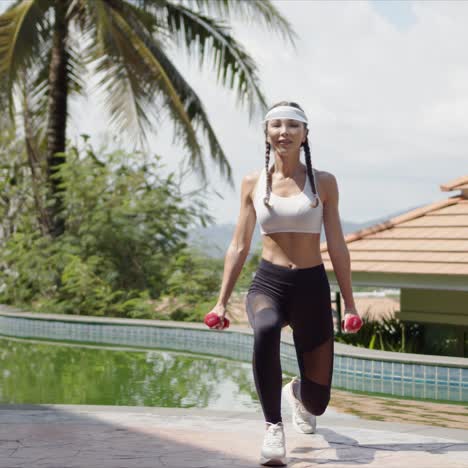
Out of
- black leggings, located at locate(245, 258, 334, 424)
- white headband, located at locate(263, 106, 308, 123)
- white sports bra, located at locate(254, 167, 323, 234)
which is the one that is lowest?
black leggings, located at locate(245, 258, 334, 424)

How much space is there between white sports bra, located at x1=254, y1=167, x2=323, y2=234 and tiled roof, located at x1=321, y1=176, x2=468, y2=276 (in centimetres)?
622

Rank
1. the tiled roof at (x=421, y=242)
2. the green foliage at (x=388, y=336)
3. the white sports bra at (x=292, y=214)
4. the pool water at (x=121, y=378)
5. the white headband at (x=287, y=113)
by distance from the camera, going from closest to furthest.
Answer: the white sports bra at (x=292, y=214)
the white headband at (x=287, y=113)
the pool water at (x=121, y=378)
the tiled roof at (x=421, y=242)
the green foliage at (x=388, y=336)

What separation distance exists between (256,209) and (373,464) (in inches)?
60.6

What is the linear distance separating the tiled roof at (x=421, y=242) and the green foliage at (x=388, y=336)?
957 mm

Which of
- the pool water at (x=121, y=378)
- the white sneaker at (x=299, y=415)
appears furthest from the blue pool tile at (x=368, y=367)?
the white sneaker at (x=299, y=415)

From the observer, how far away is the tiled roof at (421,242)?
38.1 feet

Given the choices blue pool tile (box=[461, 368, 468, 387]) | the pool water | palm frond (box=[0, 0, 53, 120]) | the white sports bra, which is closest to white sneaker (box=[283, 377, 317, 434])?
the white sports bra

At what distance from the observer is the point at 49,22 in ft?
60.9

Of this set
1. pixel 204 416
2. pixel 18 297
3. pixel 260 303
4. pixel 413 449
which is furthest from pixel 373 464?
pixel 18 297

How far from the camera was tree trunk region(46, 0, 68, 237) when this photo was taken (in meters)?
18.5

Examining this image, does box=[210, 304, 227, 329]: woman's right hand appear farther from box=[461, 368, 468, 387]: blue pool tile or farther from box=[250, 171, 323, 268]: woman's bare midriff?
box=[461, 368, 468, 387]: blue pool tile

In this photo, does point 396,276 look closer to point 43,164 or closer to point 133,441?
point 133,441

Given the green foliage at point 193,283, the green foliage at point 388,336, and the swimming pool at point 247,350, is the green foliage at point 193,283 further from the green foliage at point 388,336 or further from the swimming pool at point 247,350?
the green foliage at point 388,336

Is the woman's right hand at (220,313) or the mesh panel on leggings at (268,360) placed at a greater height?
the woman's right hand at (220,313)
